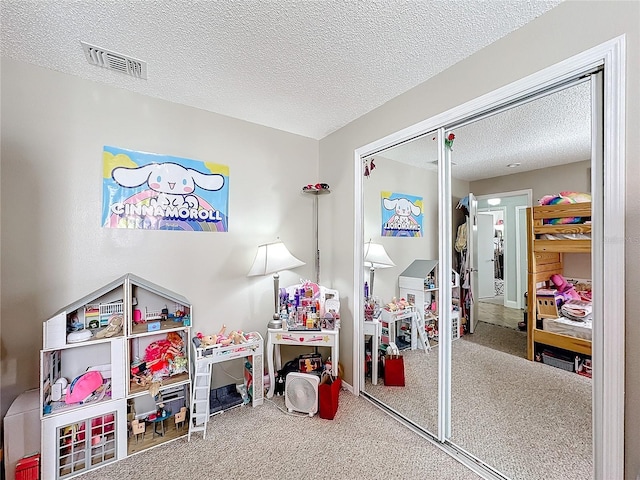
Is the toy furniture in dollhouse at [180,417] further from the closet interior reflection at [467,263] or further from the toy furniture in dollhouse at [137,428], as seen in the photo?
the closet interior reflection at [467,263]

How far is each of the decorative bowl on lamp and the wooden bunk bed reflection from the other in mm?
1650

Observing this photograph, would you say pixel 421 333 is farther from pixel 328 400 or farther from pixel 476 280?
pixel 328 400

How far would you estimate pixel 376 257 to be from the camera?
241cm

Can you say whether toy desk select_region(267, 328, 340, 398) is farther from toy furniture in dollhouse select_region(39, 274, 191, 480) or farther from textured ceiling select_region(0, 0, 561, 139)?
textured ceiling select_region(0, 0, 561, 139)

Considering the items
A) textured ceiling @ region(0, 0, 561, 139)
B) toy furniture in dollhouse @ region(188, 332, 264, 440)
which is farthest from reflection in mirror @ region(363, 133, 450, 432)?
toy furniture in dollhouse @ region(188, 332, 264, 440)

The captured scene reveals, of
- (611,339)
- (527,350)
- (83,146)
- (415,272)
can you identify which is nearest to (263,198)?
(83,146)

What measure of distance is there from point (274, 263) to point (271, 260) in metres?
0.04

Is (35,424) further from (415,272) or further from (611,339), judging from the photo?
(611,339)

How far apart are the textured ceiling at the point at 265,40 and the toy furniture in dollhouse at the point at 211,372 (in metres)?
1.89

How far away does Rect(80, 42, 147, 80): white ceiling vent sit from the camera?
5.39 feet

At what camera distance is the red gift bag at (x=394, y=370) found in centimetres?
231

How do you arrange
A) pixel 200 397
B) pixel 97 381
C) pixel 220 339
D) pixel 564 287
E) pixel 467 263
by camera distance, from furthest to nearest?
1. pixel 220 339
2. pixel 200 397
3. pixel 467 263
4. pixel 97 381
5. pixel 564 287

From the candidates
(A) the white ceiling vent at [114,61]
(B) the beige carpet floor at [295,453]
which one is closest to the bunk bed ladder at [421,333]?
(B) the beige carpet floor at [295,453]

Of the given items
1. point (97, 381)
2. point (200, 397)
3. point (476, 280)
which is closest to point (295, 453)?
point (200, 397)
